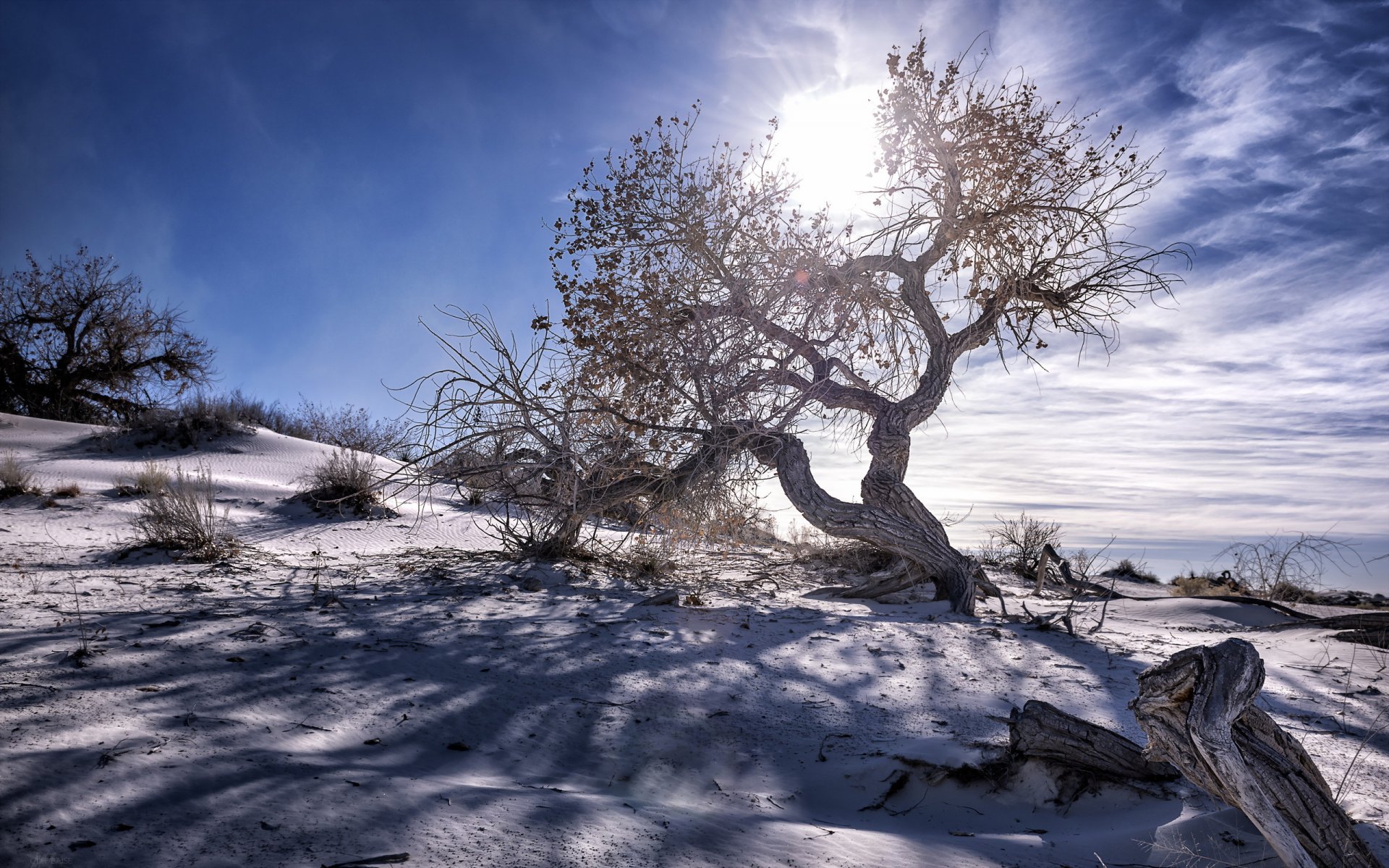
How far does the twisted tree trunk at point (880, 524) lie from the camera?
680 cm

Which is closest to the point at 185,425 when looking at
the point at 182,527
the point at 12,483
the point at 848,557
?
the point at 12,483

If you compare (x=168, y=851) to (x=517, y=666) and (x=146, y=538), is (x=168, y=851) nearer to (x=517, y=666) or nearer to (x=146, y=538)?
(x=517, y=666)

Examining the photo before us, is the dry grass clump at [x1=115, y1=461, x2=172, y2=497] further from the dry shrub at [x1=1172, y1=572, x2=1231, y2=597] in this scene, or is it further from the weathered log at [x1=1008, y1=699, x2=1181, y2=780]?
the dry shrub at [x1=1172, y1=572, x2=1231, y2=597]

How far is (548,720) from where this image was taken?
3.25 meters

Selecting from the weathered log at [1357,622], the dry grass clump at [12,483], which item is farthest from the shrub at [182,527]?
the weathered log at [1357,622]

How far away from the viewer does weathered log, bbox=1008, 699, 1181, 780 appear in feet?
9.03

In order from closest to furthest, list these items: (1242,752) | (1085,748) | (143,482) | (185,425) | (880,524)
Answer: (1242,752) → (1085,748) → (880,524) → (143,482) → (185,425)

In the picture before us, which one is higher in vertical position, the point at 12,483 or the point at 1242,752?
the point at 12,483

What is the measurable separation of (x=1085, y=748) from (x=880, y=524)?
13.4 feet

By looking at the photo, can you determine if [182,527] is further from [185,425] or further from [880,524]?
[185,425]

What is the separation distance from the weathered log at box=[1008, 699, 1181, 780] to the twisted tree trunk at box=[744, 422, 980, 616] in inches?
156

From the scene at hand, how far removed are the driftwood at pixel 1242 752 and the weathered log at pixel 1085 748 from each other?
2.02 ft

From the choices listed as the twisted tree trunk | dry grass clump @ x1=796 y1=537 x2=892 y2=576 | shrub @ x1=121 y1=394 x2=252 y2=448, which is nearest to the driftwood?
the twisted tree trunk

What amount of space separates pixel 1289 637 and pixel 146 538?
962cm
